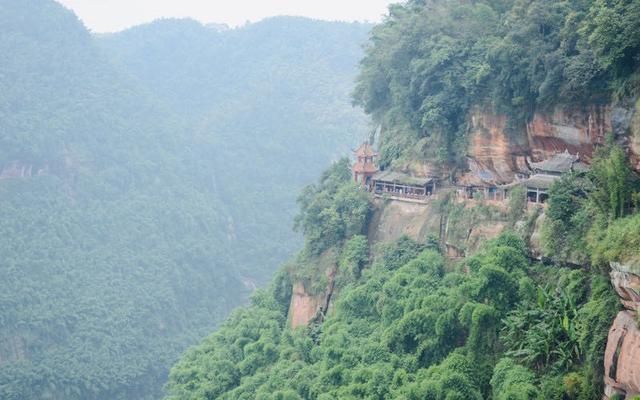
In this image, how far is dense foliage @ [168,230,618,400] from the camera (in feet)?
69.5

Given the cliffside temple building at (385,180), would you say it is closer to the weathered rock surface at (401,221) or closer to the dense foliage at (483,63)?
the weathered rock surface at (401,221)

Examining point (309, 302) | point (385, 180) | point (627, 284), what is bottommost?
point (309, 302)

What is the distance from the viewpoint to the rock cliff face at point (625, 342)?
62.0ft

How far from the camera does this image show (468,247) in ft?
93.4

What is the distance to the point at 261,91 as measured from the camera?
103 metres

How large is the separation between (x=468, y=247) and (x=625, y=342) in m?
9.49

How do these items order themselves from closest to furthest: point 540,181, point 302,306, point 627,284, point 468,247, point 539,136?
point 627,284, point 540,181, point 539,136, point 468,247, point 302,306

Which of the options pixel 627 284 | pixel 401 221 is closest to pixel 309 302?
Answer: pixel 401 221

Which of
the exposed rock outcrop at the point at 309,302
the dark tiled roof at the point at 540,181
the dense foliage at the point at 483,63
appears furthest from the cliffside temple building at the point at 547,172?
the exposed rock outcrop at the point at 309,302

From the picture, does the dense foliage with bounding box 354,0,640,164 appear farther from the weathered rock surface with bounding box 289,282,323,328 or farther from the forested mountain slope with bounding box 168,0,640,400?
the weathered rock surface with bounding box 289,282,323,328

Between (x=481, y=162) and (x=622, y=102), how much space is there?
21.2 feet

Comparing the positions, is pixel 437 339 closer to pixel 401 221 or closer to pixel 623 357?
pixel 623 357

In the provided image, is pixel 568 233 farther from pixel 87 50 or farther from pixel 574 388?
pixel 87 50

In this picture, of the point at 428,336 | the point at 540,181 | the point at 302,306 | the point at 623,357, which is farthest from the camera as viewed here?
the point at 302,306
